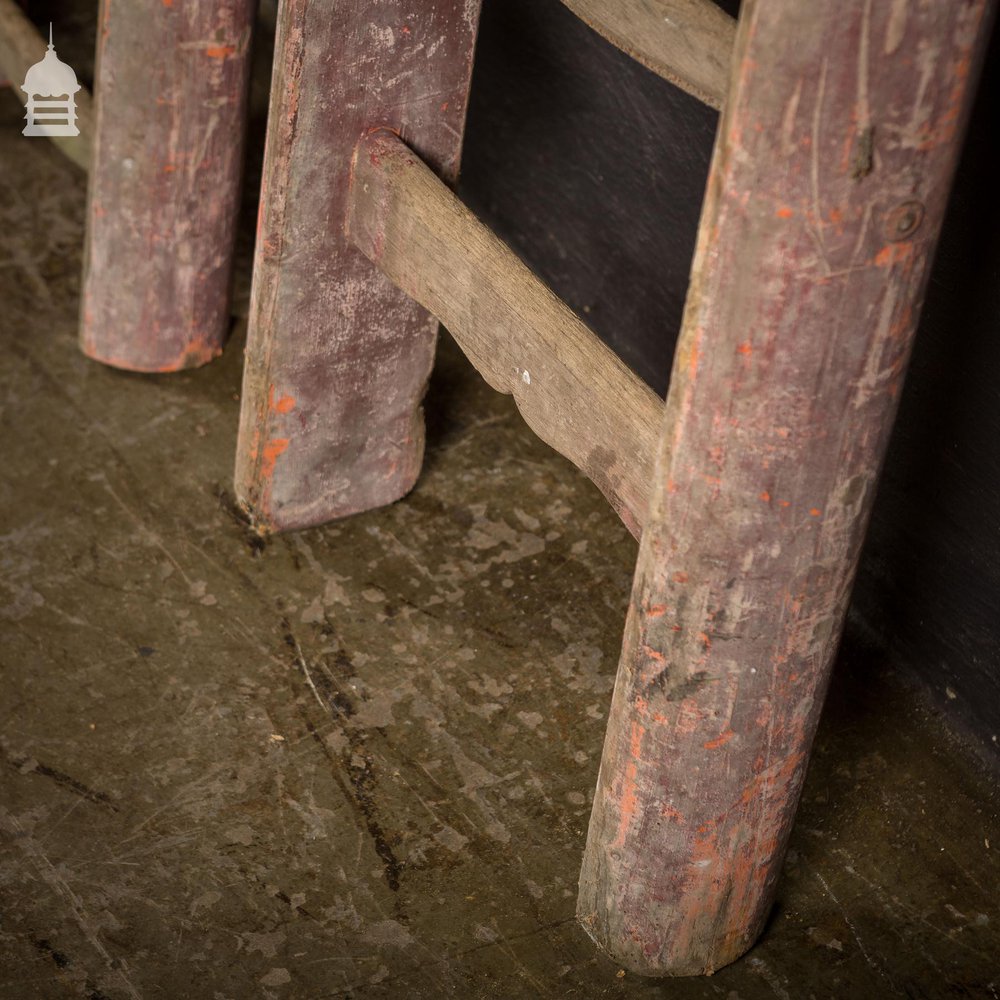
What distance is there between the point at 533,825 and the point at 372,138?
0.94 m

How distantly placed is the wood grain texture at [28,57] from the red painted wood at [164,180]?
23cm

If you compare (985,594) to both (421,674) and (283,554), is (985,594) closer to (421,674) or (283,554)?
(421,674)

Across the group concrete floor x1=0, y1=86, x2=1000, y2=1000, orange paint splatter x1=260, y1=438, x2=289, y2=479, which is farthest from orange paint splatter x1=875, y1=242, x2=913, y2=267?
orange paint splatter x1=260, y1=438, x2=289, y2=479

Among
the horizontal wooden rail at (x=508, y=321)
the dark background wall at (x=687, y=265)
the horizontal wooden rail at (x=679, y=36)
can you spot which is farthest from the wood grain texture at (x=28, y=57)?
the horizontal wooden rail at (x=679, y=36)

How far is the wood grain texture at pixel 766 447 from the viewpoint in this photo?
1352 mm

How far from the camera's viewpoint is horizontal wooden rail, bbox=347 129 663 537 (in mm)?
1800

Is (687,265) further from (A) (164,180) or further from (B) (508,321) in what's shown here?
(A) (164,180)

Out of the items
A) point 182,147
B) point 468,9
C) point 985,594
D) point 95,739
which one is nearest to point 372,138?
point 468,9

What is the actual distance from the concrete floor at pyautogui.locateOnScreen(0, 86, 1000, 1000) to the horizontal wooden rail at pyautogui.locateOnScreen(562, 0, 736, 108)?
896mm

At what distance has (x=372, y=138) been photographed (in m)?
2.20

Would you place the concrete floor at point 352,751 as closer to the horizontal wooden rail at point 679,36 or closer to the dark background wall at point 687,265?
the dark background wall at point 687,265

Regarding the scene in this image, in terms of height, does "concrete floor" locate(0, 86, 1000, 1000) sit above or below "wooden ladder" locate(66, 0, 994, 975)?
below

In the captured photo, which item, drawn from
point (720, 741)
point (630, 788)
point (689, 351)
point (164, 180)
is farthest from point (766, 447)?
point (164, 180)
